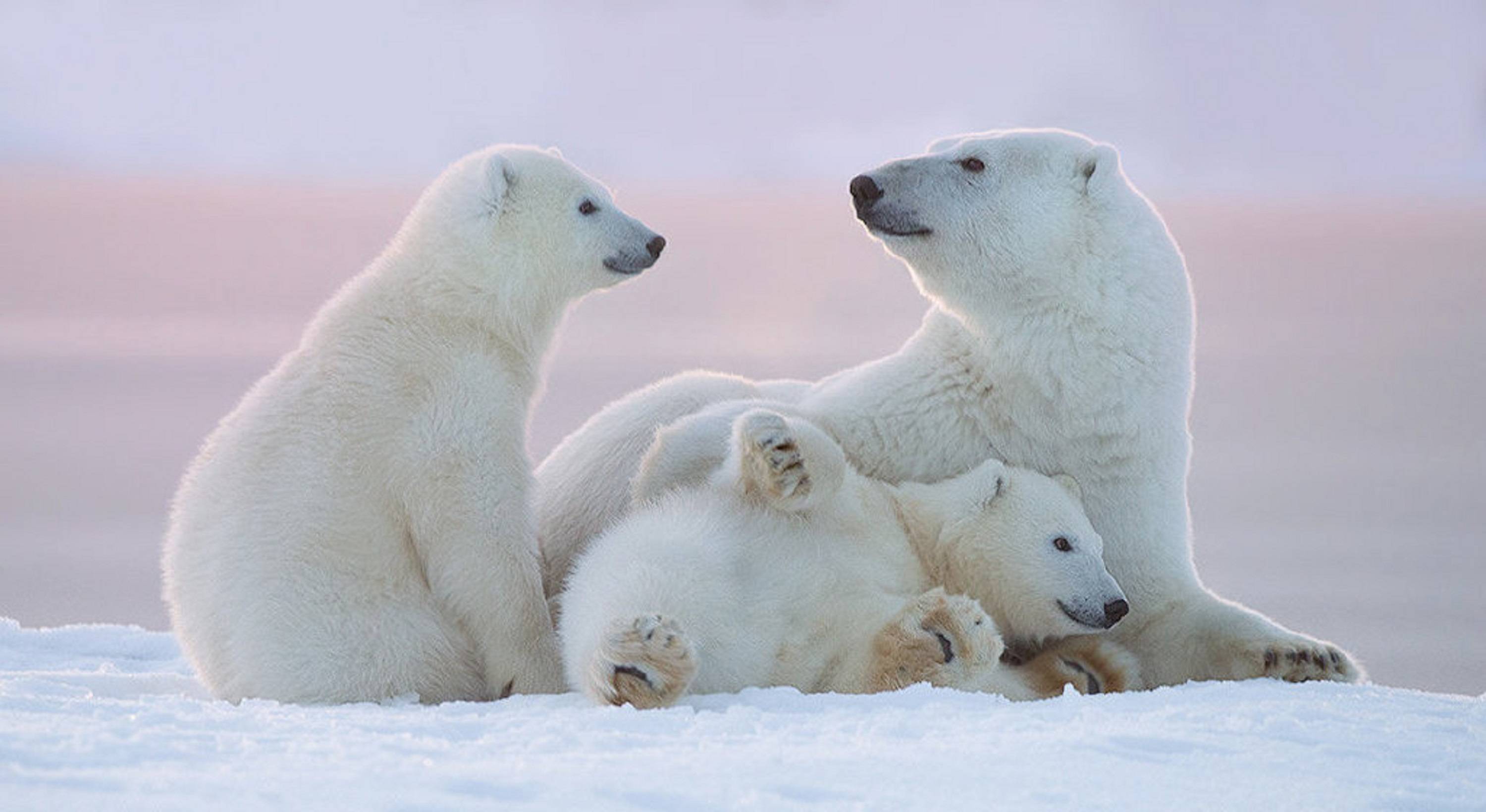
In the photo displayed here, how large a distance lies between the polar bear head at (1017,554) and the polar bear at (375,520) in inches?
44.7

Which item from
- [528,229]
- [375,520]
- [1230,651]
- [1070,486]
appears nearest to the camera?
[375,520]

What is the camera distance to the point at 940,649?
4.18 metres

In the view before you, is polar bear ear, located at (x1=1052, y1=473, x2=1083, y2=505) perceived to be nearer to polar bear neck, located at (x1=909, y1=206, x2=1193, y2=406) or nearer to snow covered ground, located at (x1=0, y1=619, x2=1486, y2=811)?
polar bear neck, located at (x1=909, y1=206, x2=1193, y2=406)

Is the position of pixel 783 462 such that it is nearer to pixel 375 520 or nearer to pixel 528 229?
pixel 375 520

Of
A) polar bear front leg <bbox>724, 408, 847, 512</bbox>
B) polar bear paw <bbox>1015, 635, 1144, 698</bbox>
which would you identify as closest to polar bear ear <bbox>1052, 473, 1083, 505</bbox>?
polar bear paw <bbox>1015, 635, 1144, 698</bbox>

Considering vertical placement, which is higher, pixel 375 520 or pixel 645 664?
pixel 375 520

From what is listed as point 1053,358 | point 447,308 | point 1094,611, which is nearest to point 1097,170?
point 1053,358

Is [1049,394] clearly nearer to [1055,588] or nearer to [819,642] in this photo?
[1055,588]

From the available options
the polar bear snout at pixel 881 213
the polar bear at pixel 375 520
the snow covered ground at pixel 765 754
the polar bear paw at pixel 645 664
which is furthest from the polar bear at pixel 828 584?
the polar bear snout at pixel 881 213

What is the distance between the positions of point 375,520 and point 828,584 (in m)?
1.29

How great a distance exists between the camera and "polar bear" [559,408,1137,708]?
414 cm

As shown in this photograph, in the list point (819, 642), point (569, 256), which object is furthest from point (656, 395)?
point (819, 642)

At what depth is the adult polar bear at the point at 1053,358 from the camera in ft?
17.4

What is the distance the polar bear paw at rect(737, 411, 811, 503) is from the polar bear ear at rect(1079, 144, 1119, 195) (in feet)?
4.60
